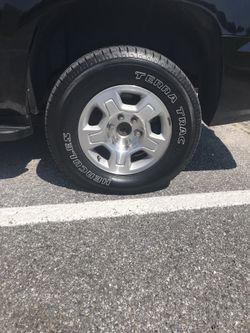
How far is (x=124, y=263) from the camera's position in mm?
2186

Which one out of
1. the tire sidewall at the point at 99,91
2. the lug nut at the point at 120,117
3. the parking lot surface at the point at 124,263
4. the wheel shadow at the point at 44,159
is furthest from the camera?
the wheel shadow at the point at 44,159

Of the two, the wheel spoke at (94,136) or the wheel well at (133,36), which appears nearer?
the wheel well at (133,36)

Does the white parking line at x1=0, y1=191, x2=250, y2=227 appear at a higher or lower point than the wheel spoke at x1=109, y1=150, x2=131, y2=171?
lower

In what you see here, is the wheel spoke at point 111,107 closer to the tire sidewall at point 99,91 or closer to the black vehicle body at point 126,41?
the tire sidewall at point 99,91

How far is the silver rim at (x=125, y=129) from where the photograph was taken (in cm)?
268

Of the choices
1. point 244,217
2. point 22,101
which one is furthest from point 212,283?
point 22,101

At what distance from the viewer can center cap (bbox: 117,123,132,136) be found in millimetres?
2760

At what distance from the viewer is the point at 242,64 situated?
8.68 ft

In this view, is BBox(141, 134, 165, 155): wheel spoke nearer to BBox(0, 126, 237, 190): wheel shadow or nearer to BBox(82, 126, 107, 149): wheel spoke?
BBox(82, 126, 107, 149): wheel spoke

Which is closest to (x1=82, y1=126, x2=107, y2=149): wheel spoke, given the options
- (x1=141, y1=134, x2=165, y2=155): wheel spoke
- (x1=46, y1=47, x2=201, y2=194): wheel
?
(x1=46, y1=47, x2=201, y2=194): wheel

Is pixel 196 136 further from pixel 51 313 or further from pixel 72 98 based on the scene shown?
pixel 51 313

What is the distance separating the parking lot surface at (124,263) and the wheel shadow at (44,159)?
0.03 metres

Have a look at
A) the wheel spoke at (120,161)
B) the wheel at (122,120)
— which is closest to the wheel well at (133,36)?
the wheel at (122,120)

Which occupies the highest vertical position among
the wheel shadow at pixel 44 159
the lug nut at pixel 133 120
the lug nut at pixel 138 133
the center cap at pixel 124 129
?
the lug nut at pixel 133 120
